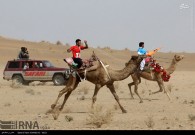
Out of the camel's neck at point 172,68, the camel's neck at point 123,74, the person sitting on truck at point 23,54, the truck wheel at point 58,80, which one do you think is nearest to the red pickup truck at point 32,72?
the truck wheel at point 58,80

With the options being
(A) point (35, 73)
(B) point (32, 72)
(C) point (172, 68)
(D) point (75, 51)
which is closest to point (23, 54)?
(B) point (32, 72)

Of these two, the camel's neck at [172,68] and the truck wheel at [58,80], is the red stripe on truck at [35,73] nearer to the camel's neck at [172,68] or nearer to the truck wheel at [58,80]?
the truck wheel at [58,80]

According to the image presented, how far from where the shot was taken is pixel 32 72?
35.5m

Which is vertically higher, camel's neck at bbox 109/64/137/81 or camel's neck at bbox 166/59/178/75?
camel's neck at bbox 109/64/137/81

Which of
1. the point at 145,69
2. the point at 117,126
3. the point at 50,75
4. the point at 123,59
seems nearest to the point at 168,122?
the point at 117,126

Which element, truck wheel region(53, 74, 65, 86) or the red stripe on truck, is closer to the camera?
truck wheel region(53, 74, 65, 86)

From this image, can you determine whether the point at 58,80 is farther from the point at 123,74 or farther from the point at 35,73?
the point at 123,74

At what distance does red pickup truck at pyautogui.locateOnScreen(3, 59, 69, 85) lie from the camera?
116 feet

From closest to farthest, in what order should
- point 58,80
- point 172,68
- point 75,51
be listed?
point 75,51 → point 172,68 → point 58,80

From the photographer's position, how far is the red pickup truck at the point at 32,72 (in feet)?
116

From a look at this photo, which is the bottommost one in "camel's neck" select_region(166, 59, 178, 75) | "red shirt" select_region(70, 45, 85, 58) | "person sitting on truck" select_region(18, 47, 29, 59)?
"person sitting on truck" select_region(18, 47, 29, 59)

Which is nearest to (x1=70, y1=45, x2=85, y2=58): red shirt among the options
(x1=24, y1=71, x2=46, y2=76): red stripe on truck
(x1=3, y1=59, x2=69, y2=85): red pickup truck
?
(x1=3, y1=59, x2=69, y2=85): red pickup truck

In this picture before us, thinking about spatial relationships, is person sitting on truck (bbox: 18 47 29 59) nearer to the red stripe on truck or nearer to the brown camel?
the red stripe on truck

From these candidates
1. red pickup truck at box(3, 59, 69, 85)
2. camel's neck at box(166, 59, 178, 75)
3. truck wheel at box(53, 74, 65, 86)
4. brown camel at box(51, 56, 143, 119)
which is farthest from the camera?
red pickup truck at box(3, 59, 69, 85)
